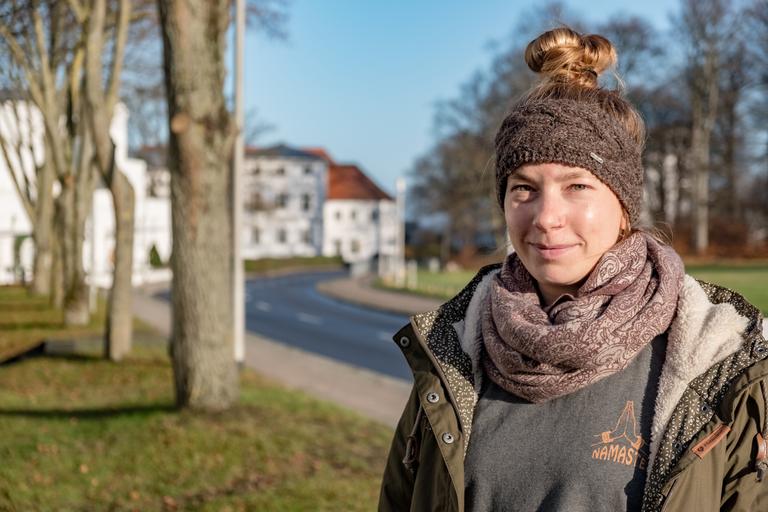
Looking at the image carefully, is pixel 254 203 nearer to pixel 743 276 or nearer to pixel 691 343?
pixel 743 276

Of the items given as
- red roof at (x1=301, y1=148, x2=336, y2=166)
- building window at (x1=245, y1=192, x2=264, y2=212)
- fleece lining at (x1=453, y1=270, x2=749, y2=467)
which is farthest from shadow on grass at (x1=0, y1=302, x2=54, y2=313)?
red roof at (x1=301, y1=148, x2=336, y2=166)

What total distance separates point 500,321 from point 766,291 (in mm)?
27500

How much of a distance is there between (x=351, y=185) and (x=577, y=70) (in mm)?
97862

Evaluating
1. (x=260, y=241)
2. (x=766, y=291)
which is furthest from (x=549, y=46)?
(x=260, y=241)

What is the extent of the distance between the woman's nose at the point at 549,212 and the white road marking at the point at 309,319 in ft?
71.9

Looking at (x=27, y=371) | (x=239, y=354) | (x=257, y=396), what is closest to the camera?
(x=257, y=396)

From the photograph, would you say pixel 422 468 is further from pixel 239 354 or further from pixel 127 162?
pixel 127 162

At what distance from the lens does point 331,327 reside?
22.6 m

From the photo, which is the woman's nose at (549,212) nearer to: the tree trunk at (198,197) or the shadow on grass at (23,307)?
the tree trunk at (198,197)

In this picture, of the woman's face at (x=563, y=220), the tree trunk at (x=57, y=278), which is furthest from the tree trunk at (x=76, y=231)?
the woman's face at (x=563, y=220)

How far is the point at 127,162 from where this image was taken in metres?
50.3

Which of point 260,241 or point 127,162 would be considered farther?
point 260,241

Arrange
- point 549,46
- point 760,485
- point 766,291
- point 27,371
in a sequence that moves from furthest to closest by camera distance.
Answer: point 766,291 → point 27,371 → point 549,46 → point 760,485

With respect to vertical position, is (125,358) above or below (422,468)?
below
